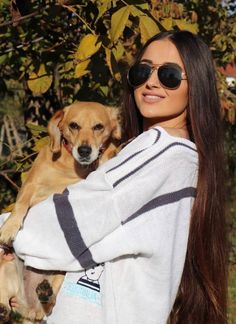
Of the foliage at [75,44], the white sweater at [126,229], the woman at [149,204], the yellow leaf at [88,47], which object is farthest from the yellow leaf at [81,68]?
the white sweater at [126,229]

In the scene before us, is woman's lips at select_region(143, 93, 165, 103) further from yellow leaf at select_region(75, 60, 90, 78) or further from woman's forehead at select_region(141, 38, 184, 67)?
yellow leaf at select_region(75, 60, 90, 78)

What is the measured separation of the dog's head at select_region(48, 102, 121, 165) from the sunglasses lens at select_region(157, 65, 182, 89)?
843mm

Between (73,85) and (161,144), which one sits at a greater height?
(161,144)

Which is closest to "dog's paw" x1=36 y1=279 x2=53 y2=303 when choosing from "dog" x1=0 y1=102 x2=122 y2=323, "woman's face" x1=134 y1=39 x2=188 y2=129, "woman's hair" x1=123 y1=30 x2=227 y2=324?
"dog" x1=0 y1=102 x2=122 y2=323

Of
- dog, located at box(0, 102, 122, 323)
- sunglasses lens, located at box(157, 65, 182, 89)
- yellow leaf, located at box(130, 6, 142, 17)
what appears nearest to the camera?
sunglasses lens, located at box(157, 65, 182, 89)

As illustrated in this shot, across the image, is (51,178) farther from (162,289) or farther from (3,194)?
(3,194)

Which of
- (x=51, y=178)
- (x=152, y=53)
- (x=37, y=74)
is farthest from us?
(x=37, y=74)

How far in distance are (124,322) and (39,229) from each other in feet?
1.18

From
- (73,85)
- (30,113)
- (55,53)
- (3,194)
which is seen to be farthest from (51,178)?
(3,194)

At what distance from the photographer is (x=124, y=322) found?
171cm

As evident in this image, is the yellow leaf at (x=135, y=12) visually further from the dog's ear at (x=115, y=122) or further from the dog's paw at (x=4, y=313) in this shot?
the dog's paw at (x=4, y=313)

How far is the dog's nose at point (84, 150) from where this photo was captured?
263cm

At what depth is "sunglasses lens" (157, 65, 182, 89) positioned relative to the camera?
186cm

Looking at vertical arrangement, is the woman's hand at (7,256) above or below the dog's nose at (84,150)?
below
